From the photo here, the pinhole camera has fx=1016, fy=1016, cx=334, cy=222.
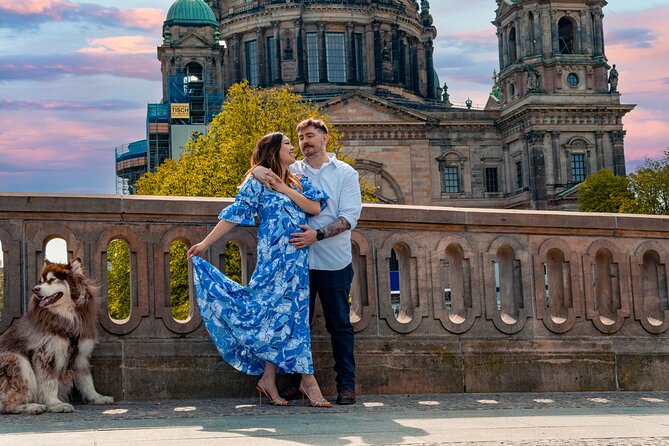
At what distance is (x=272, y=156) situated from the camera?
7816 mm

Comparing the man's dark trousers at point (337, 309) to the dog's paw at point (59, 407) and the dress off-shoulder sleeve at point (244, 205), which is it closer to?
the dress off-shoulder sleeve at point (244, 205)

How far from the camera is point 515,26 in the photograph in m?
72.2

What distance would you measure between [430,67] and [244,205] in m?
88.1

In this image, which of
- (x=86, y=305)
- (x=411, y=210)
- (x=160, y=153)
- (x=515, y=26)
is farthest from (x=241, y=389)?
(x=160, y=153)

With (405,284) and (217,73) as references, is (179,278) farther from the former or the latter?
(217,73)

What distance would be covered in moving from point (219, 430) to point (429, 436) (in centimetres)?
131

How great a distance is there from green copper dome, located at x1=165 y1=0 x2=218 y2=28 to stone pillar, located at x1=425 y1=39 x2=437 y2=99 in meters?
21.1

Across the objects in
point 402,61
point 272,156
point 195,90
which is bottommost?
point 272,156

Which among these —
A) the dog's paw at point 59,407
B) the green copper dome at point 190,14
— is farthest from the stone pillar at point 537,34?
the dog's paw at point 59,407

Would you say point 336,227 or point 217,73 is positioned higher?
point 217,73

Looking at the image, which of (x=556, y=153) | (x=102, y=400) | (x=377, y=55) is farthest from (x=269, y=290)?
(x=377, y=55)

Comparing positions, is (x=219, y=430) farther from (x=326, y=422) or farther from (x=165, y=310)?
(x=165, y=310)

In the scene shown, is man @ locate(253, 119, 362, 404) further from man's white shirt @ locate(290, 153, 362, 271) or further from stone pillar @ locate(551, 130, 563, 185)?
stone pillar @ locate(551, 130, 563, 185)

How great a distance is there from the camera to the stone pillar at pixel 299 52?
81.6m
